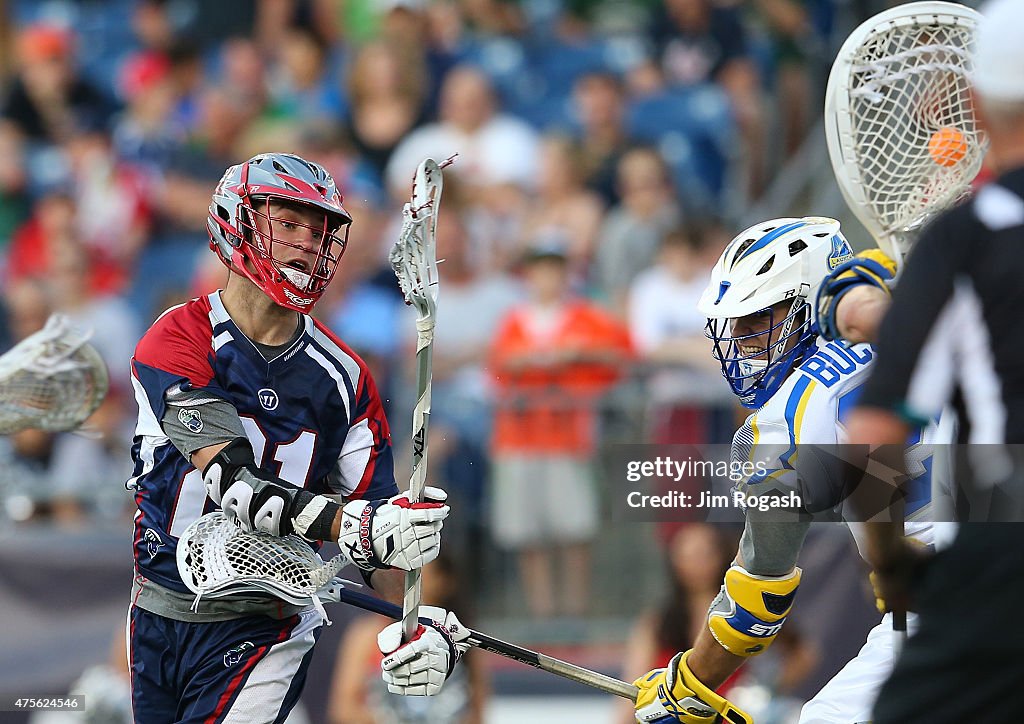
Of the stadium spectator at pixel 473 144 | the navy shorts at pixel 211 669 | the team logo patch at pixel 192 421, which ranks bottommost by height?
the navy shorts at pixel 211 669

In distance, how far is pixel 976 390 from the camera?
321 cm

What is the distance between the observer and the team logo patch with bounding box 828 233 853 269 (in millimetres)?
4750

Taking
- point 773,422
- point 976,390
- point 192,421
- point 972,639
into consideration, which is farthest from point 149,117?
point 972,639

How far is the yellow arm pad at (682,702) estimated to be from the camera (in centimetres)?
484

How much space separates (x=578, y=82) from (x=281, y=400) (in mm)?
7202

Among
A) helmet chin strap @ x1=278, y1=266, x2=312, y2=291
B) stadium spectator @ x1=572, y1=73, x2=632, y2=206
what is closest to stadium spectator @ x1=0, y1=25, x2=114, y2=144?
stadium spectator @ x1=572, y1=73, x2=632, y2=206

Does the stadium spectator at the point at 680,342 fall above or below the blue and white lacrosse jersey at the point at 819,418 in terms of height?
above

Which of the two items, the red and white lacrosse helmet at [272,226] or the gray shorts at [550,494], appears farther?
the gray shorts at [550,494]

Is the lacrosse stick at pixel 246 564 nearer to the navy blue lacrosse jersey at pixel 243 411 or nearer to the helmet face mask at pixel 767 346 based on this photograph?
the navy blue lacrosse jersey at pixel 243 411

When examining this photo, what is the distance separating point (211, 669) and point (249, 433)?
0.74 meters

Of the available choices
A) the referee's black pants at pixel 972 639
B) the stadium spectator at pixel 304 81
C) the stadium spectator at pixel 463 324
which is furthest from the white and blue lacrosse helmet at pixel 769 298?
the stadium spectator at pixel 304 81

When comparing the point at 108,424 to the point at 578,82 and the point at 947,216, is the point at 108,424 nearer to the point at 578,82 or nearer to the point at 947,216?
the point at 578,82

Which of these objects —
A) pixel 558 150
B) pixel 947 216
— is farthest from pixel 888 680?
pixel 558 150

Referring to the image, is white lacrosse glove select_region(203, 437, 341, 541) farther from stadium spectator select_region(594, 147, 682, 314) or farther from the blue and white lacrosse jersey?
stadium spectator select_region(594, 147, 682, 314)
